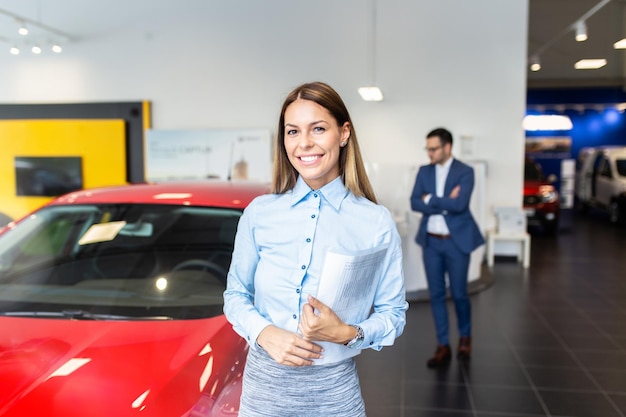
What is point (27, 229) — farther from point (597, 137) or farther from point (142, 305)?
point (597, 137)

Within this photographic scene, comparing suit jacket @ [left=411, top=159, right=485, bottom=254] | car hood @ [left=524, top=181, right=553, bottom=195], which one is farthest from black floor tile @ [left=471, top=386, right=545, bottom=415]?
car hood @ [left=524, top=181, right=553, bottom=195]

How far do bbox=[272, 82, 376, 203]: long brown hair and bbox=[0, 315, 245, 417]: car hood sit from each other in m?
0.59

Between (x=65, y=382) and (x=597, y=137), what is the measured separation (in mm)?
19668

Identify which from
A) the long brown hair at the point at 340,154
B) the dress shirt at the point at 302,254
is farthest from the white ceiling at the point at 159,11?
the dress shirt at the point at 302,254

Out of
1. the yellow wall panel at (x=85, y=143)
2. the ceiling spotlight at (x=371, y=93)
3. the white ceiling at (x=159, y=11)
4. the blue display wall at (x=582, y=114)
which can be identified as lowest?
the yellow wall panel at (x=85, y=143)

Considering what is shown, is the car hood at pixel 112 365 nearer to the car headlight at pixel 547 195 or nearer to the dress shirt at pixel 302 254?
the dress shirt at pixel 302 254

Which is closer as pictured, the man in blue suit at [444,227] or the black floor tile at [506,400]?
the black floor tile at [506,400]

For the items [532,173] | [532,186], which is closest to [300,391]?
[532,186]

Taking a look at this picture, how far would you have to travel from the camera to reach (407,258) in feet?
18.8

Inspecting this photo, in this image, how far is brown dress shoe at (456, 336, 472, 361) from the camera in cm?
402

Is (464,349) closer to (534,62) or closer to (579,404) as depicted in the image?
(579,404)

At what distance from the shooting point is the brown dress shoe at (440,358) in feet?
12.7

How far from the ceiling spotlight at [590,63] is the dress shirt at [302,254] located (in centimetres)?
1457

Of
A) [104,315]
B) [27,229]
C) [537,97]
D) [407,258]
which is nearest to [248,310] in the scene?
[104,315]
